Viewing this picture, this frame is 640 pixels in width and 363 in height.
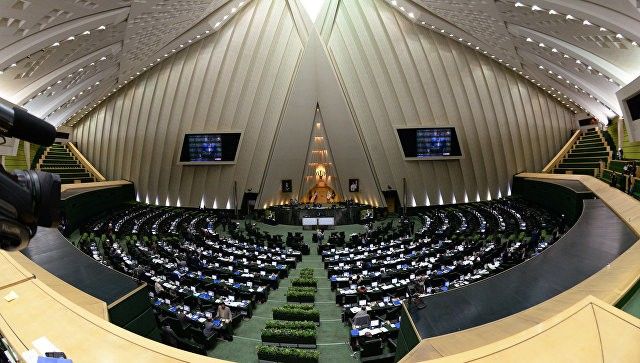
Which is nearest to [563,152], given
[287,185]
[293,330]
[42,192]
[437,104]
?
[437,104]

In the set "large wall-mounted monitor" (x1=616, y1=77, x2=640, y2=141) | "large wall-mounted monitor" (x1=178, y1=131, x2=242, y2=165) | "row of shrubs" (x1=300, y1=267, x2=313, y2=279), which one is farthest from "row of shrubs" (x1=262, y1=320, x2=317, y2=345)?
"large wall-mounted monitor" (x1=178, y1=131, x2=242, y2=165)

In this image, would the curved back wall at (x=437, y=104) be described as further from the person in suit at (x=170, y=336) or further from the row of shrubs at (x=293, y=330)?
the person in suit at (x=170, y=336)

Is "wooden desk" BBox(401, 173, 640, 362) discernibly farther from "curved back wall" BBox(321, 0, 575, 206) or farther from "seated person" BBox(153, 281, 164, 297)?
"curved back wall" BBox(321, 0, 575, 206)

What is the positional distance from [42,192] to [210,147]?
2836 cm

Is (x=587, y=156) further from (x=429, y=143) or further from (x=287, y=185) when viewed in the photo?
(x=287, y=185)

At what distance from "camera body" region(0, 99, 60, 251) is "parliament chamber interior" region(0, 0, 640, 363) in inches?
0.6

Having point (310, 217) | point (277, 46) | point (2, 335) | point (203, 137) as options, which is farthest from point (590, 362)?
point (203, 137)

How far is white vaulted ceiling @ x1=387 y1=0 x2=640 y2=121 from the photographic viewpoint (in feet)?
32.2

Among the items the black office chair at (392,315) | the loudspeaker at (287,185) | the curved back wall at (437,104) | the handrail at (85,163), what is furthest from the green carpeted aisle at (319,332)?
the handrail at (85,163)

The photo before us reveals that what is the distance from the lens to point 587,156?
2636cm

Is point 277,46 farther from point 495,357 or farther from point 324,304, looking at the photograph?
point 495,357

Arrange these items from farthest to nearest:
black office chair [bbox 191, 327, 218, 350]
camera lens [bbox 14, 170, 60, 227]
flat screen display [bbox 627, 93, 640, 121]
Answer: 1. flat screen display [bbox 627, 93, 640, 121]
2. black office chair [bbox 191, 327, 218, 350]
3. camera lens [bbox 14, 170, 60, 227]

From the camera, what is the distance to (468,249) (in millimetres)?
15695

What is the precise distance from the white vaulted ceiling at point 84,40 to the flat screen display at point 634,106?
20707mm
